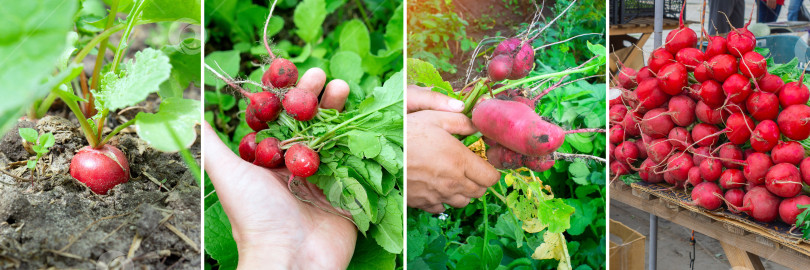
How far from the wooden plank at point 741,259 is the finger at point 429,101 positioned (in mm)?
Result: 736

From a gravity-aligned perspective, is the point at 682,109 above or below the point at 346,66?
below

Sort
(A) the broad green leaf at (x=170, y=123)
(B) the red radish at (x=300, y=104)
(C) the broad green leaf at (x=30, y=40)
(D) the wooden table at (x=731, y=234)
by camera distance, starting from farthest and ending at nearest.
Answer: (D) the wooden table at (x=731, y=234) < (B) the red radish at (x=300, y=104) < (A) the broad green leaf at (x=170, y=123) < (C) the broad green leaf at (x=30, y=40)

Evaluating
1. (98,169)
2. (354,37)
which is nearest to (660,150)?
(354,37)

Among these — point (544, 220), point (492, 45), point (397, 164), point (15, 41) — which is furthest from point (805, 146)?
point (15, 41)

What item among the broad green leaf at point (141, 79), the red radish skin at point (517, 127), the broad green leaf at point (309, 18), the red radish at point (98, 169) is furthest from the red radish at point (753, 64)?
the red radish at point (98, 169)

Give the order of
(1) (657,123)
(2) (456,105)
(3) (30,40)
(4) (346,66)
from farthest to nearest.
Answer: (1) (657,123), (4) (346,66), (2) (456,105), (3) (30,40)

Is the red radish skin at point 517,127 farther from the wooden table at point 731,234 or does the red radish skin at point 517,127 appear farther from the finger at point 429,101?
the wooden table at point 731,234

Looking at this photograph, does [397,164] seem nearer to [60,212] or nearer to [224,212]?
[224,212]

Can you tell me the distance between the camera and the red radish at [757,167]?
3.74 ft

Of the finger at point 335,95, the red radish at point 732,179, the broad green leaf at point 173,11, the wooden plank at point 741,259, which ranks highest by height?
the broad green leaf at point 173,11

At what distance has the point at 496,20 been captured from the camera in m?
0.97

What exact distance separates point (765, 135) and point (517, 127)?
24.2 inches

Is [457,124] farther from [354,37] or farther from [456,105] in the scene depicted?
[354,37]

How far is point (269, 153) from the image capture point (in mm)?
940
